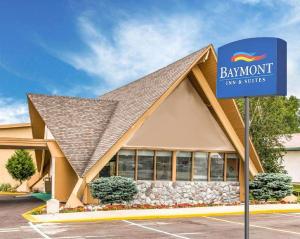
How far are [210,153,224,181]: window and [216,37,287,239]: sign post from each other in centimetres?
1689

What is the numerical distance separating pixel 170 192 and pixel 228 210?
3.89 m

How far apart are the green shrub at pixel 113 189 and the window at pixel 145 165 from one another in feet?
7.60

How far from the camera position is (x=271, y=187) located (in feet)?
86.3

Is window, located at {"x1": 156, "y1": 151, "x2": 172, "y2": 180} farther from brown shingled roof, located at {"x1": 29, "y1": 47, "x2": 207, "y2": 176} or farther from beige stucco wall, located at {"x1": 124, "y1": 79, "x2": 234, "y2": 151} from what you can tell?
brown shingled roof, located at {"x1": 29, "y1": 47, "x2": 207, "y2": 176}

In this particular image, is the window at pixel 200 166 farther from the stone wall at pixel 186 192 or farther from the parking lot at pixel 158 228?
the parking lot at pixel 158 228

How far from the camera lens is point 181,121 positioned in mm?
26359

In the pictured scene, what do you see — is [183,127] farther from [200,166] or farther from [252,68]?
[252,68]

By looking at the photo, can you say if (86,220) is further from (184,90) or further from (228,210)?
(184,90)

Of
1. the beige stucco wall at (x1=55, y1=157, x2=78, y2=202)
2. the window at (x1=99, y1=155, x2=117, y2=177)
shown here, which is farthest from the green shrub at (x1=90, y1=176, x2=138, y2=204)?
the beige stucco wall at (x1=55, y1=157, x2=78, y2=202)

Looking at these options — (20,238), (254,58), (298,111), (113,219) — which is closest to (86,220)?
(113,219)

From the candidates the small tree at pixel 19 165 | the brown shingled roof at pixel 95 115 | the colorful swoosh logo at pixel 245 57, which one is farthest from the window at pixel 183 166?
the small tree at pixel 19 165

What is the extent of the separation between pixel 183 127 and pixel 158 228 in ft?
32.9

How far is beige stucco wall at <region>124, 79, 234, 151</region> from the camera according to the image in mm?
25422

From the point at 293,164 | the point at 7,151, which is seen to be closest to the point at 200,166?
the point at 7,151
